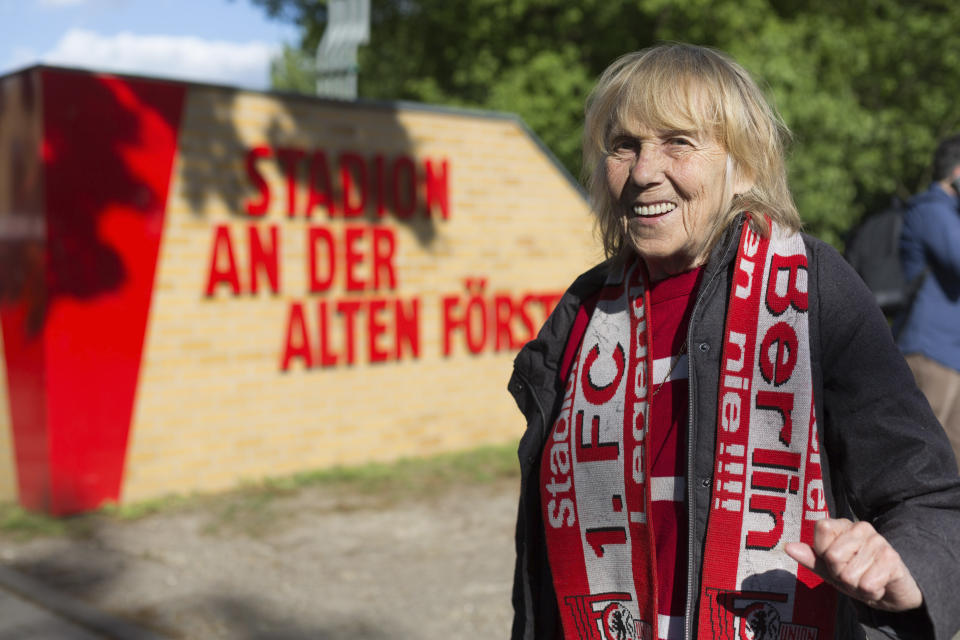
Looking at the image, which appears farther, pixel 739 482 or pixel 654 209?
pixel 654 209

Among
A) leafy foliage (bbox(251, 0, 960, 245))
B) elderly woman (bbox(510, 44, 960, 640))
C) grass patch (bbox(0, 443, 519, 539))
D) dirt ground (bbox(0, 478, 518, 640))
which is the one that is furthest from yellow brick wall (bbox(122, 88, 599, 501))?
leafy foliage (bbox(251, 0, 960, 245))

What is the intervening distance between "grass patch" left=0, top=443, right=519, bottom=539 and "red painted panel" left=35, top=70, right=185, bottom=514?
204 millimetres

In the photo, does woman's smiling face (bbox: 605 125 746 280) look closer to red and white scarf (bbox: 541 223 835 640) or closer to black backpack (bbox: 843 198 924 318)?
red and white scarf (bbox: 541 223 835 640)

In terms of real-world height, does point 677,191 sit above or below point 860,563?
above

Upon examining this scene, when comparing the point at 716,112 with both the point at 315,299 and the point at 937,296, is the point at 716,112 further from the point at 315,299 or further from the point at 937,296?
A: the point at 315,299

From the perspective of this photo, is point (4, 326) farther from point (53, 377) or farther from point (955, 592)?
point (955, 592)

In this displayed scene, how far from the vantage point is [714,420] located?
177cm

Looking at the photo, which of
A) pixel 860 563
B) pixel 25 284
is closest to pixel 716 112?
pixel 860 563

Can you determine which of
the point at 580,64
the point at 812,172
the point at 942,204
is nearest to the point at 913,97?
the point at 812,172

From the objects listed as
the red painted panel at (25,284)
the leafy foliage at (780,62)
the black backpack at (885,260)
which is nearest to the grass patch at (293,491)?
the red painted panel at (25,284)

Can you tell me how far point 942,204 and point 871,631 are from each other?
11.6 ft

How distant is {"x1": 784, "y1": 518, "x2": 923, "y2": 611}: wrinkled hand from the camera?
1.40 meters

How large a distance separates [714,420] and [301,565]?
434 cm

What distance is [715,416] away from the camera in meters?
1.77
